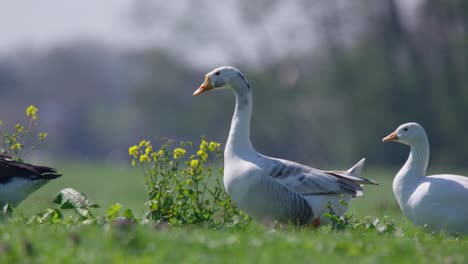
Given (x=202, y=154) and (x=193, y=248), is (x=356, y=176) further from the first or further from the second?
(x=193, y=248)

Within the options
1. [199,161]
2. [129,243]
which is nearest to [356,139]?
[199,161]

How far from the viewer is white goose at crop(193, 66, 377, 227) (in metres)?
8.72

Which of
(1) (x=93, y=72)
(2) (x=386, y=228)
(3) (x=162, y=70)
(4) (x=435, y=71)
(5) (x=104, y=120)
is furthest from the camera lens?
(1) (x=93, y=72)

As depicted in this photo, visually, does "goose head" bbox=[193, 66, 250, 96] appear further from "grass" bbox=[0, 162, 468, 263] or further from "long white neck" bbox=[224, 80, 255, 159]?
"grass" bbox=[0, 162, 468, 263]

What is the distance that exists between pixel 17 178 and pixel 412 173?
4.42m

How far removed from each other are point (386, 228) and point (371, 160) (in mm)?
35841

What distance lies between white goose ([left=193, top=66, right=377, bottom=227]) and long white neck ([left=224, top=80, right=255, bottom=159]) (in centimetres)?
1

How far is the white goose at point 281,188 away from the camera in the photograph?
872 centimetres

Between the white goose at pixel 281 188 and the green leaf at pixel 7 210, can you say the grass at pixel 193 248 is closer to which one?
the white goose at pixel 281 188

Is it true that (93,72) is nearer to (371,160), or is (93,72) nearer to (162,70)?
(162,70)

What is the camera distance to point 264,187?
8695 millimetres

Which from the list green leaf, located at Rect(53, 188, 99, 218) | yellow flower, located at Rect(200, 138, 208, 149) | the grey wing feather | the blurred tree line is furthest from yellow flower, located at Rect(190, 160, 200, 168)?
the blurred tree line

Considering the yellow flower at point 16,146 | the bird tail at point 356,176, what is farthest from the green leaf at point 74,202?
the bird tail at point 356,176

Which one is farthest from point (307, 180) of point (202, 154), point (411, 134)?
point (411, 134)
